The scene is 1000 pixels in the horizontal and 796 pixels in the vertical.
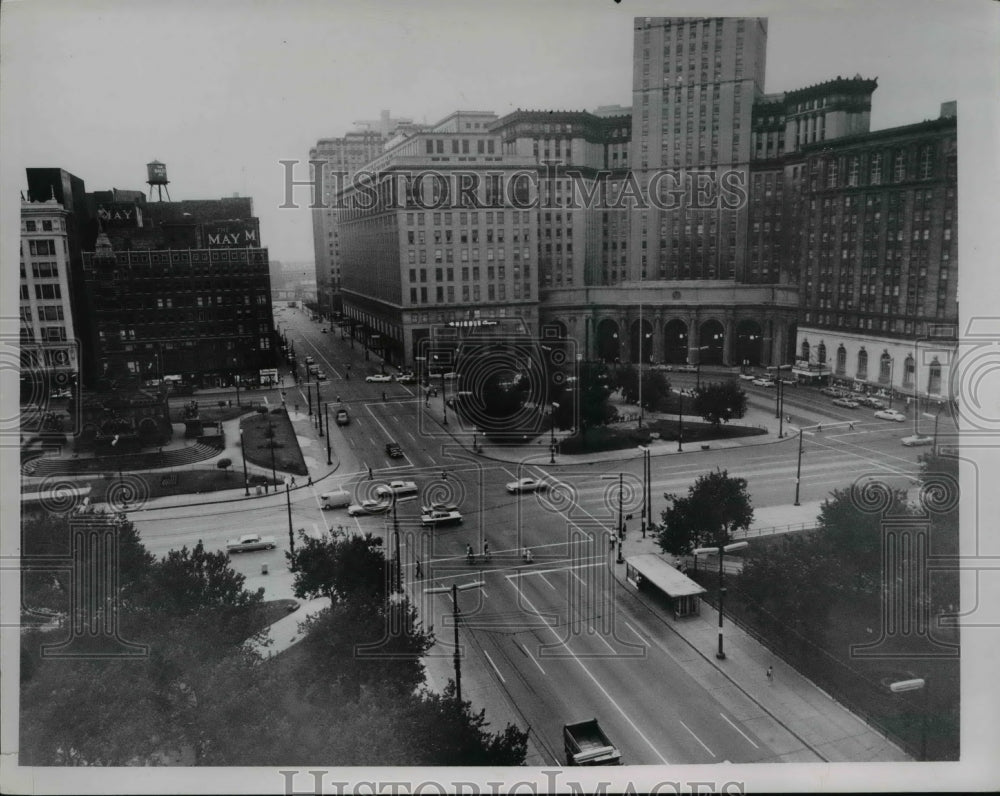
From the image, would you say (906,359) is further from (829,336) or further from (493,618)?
(493,618)

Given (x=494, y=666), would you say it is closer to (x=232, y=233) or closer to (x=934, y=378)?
(x=232, y=233)

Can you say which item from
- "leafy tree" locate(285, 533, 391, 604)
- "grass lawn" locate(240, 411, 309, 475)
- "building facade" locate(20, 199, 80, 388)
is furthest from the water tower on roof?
"grass lawn" locate(240, 411, 309, 475)

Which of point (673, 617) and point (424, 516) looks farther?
point (424, 516)

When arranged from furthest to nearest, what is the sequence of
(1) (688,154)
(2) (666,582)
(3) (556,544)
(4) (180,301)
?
(1) (688,154) → (4) (180,301) → (3) (556,544) → (2) (666,582)

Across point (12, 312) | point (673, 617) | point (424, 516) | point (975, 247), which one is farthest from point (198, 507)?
point (975, 247)

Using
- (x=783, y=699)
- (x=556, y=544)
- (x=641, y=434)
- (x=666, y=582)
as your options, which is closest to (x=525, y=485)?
(x=556, y=544)

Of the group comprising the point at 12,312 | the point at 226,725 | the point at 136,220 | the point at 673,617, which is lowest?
the point at 673,617

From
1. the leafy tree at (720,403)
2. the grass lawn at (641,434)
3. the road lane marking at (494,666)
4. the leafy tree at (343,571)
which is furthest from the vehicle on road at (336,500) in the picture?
the leafy tree at (720,403)
